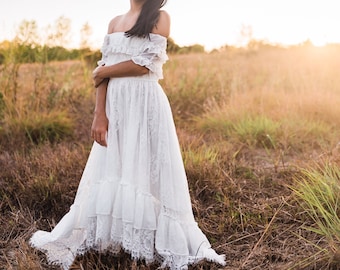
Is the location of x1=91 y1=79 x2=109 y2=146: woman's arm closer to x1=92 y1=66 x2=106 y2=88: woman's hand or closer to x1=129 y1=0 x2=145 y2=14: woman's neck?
x1=92 y1=66 x2=106 y2=88: woman's hand

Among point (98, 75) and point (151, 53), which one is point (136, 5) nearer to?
point (151, 53)

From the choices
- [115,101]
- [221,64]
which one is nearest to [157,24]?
[115,101]

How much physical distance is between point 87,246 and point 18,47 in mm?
4028

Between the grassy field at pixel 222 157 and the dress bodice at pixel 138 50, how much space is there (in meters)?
1.09

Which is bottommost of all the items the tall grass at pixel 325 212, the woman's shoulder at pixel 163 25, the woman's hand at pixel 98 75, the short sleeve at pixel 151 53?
the tall grass at pixel 325 212

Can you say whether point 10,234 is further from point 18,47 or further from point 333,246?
point 18,47

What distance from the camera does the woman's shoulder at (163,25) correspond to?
90.6 inches

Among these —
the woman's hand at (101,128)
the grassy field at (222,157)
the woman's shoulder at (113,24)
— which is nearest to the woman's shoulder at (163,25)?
the woman's shoulder at (113,24)

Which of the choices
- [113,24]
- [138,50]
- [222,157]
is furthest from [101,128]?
[222,157]

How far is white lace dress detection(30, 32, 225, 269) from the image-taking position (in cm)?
235

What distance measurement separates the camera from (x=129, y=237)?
238cm

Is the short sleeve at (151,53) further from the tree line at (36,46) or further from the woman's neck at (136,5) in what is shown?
the tree line at (36,46)

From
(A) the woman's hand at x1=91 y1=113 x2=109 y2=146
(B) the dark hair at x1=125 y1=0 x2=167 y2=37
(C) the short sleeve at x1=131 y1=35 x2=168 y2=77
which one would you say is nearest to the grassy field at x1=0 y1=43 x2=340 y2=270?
(A) the woman's hand at x1=91 y1=113 x2=109 y2=146

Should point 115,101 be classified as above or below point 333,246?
above
